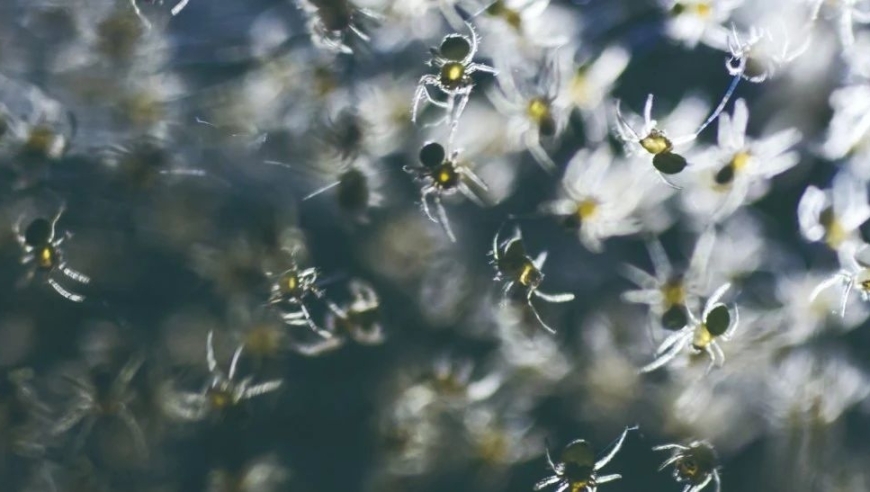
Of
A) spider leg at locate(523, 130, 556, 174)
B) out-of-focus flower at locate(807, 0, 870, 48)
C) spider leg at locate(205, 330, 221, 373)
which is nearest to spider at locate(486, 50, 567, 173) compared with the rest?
spider leg at locate(523, 130, 556, 174)

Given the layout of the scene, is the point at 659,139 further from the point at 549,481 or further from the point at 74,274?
the point at 74,274

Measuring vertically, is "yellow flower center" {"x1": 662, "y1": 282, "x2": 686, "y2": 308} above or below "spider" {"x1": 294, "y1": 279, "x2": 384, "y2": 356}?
above

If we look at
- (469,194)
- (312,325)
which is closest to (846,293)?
(469,194)

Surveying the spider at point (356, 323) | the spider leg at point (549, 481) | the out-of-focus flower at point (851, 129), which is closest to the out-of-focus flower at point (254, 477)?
the spider at point (356, 323)

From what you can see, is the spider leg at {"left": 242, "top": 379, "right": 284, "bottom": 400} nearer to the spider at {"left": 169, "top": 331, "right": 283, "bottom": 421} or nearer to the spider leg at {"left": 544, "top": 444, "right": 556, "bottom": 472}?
the spider at {"left": 169, "top": 331, "right": 283, "bottom": 421}

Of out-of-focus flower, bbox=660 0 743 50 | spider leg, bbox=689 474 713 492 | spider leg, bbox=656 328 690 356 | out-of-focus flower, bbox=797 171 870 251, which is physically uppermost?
out-of-focus flower, bbox=660 0 743 50

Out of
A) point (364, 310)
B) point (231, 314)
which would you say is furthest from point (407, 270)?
point (231, 314)
